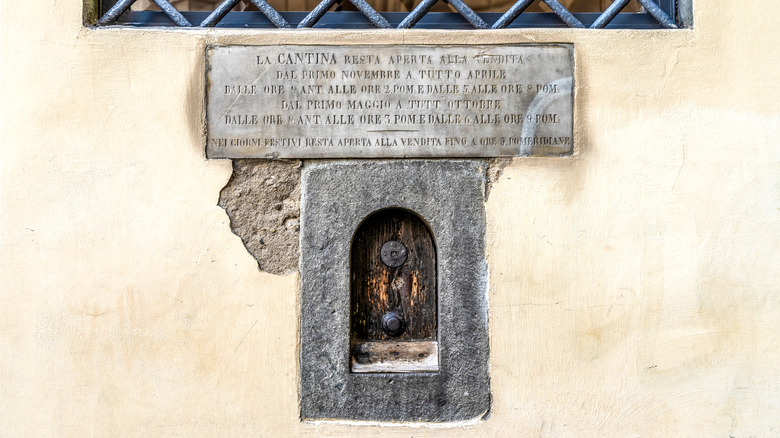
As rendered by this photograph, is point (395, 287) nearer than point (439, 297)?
No

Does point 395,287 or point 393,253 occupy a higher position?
point 393,253

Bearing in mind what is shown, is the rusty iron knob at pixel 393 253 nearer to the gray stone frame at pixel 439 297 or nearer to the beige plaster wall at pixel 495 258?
the gray stone frame at pixel 439 297

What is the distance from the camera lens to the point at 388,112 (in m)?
2.23

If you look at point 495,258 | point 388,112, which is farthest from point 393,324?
point 388,112

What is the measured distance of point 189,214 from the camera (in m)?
2.21

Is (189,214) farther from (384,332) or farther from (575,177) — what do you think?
(575,177)

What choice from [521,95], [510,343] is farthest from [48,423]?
[521,95]

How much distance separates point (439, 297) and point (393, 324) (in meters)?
0.24

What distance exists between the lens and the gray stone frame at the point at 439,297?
221 cm

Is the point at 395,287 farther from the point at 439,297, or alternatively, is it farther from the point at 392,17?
the point at 392,17

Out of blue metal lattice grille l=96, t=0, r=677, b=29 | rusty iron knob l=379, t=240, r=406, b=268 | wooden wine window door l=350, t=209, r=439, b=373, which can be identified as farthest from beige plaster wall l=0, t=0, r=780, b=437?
rusty iron knob l=379, t=240, r=406, b=268

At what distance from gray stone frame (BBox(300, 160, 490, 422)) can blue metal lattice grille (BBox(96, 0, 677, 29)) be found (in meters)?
0.69

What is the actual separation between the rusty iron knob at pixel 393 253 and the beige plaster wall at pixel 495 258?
41 cm

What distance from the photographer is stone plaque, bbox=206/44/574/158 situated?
223 centimetres
